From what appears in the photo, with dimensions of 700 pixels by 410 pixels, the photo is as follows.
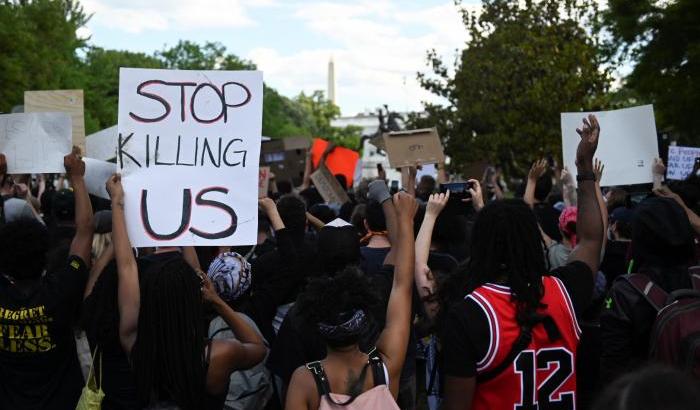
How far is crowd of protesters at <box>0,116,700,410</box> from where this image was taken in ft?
11.5

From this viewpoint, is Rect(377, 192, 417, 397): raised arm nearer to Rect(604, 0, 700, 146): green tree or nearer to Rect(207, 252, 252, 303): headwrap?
Rect(207, 252, 252, 303): headwrap

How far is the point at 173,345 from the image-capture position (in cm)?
368

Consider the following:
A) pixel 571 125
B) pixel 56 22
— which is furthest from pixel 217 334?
pixel 56 22

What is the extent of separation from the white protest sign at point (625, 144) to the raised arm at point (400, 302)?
11.5 feet

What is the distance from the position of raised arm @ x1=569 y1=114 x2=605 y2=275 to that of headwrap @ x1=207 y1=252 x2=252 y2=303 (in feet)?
5.65

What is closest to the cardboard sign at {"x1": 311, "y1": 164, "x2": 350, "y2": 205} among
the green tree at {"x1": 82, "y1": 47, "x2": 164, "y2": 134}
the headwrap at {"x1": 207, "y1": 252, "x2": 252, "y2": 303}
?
the headwrap at {"x1": 207, "y1": 252, "x2": 252, "y2": 303}

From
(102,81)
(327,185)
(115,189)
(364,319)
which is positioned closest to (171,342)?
(364,319)

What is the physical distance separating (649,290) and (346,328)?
4.65 feet

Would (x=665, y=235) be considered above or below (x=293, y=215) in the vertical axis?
above

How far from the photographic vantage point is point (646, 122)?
24.1 ft

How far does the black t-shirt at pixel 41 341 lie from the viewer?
14.1 feet

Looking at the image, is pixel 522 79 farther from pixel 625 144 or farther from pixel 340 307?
pixel 340 307

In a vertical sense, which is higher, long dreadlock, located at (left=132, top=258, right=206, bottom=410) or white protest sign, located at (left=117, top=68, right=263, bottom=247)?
white protest sign, located at (left=117, top=68, right=263, bottom=247)

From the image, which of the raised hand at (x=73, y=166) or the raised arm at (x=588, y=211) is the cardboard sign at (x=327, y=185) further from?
the raised arm at (x=588, y=211)
